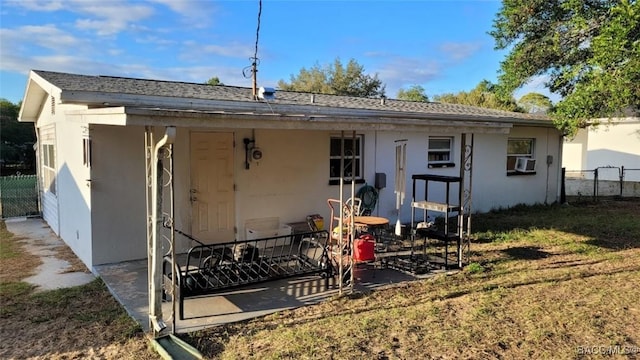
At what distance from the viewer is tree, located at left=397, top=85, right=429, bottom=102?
137ft

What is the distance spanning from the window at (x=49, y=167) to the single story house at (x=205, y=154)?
37mm

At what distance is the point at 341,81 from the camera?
3862 centimetres

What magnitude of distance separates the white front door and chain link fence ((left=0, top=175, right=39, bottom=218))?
751cm

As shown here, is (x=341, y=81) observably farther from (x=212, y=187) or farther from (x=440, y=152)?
(x=212, y=187)

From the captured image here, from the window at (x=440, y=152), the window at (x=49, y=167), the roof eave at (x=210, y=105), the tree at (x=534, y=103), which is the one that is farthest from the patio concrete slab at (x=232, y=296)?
the tree at (x=534, y=103)

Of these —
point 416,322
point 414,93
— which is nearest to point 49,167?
point 416,322

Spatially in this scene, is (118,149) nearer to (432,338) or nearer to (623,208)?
(432,338)

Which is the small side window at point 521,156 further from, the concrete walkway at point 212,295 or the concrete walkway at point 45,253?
the concrete walkway at point 45,253

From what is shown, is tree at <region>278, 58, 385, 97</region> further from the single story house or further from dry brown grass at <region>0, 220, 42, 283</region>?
dry brown grass at <region>0, 220, 42, 283</region>

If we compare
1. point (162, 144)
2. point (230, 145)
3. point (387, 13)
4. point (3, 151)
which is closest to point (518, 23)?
point (387, 13)

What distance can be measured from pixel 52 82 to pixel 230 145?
2.89 meters

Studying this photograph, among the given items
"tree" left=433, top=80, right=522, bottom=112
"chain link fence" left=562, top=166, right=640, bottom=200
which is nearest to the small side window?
"chain link fence" left=562, top=166, right=640, bottom=200

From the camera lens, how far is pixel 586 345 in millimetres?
3910

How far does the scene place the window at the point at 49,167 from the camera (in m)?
9.46
